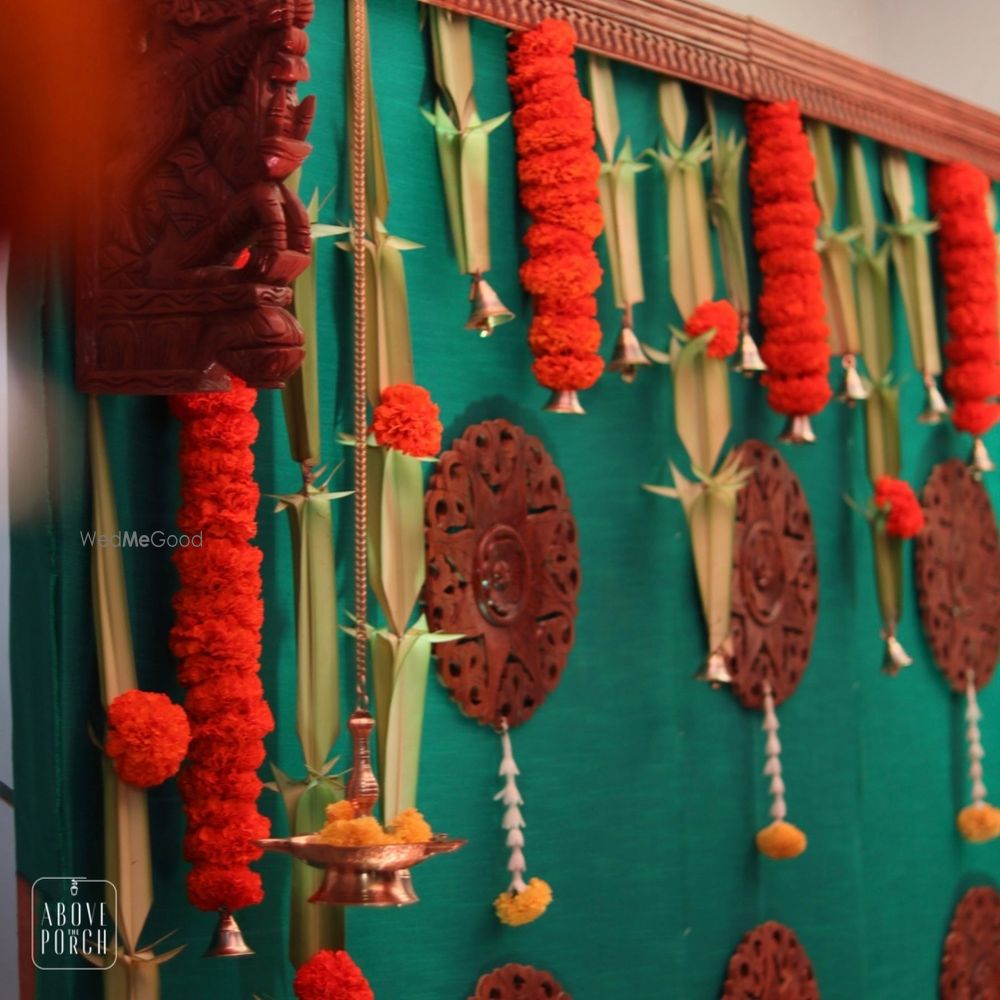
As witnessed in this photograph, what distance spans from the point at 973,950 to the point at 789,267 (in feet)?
6.12

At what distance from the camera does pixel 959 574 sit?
420 centimetres

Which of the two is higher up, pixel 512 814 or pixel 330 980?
pixel 512 814

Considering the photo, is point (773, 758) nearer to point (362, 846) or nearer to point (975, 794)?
point (975, 794)

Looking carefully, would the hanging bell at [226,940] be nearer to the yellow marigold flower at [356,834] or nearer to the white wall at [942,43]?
the yellow marigold flower at [356,834]

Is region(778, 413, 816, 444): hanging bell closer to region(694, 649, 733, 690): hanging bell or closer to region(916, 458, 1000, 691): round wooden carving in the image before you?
region(694, 649, 733, 690): hanging bell

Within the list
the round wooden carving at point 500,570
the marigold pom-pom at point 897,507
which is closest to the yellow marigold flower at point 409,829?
the round wooden carving at point 500,570

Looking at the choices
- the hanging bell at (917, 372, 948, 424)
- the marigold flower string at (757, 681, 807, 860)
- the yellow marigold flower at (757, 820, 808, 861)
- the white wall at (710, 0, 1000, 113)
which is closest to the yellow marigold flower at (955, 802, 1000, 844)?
the marigold flower string at (757, 681, 807, 860)

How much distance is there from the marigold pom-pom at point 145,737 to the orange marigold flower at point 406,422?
60 centimetres

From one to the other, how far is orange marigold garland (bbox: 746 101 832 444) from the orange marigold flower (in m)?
1.09

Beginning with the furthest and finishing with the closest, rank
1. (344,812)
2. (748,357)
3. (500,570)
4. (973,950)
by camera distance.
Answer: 1. (973,950)
2. (748,357)
3. (500,570)
4. (344,812)

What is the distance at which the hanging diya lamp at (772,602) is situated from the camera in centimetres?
346

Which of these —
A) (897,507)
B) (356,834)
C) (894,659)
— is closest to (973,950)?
(894,659)

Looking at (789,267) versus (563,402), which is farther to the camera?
(789,267)

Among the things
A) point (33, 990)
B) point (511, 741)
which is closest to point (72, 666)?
point (33, 990)
